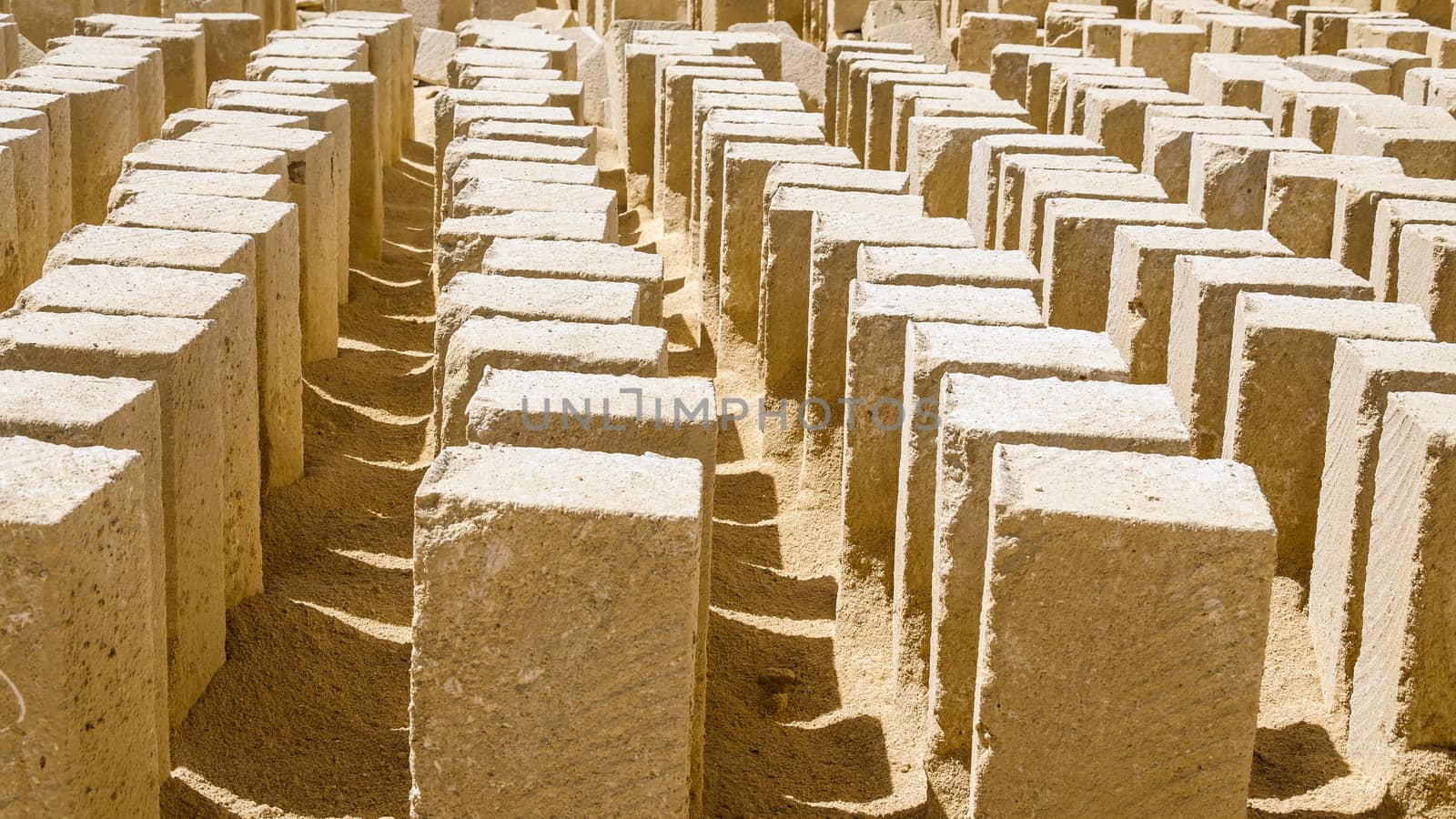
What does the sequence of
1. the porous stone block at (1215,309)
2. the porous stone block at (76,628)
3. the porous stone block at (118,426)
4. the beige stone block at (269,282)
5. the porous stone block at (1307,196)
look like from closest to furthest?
the porous stone block at (76,628)
the porous stone block at (118,426)
the porous stone block at (1215,309)
the beige stone block at (269,282)
the porous stone block at (1307,196)

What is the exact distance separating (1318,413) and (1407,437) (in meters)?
0.75

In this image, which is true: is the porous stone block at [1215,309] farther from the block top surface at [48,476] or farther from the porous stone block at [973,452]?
the block top surface at [48,476]

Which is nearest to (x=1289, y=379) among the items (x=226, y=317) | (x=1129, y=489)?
(x=1129, y=489)

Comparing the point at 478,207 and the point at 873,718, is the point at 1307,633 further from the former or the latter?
the point at 478,207

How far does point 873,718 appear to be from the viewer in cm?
373

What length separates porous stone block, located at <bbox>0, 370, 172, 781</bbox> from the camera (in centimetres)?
301

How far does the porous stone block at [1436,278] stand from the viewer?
15.7ft

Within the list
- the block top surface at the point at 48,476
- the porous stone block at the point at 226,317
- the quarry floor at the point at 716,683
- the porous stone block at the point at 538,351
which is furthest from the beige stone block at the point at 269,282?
the block top surface at the point at 48,476

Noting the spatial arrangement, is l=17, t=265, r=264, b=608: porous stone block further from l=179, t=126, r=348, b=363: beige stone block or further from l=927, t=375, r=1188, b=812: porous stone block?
l=179, t=126, r=348, b=363: beige stone block

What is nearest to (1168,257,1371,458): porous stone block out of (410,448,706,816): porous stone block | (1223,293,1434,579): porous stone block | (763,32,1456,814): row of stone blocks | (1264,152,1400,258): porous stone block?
(763,32,1456,814): row of stone blocks

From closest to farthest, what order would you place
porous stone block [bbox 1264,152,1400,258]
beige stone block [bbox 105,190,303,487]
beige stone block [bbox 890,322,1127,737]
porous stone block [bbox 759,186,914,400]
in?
beige stone block [bbox 890,322,1127,737] → beige stone block [bbox 105,190,303,487] → porous stone block [bbox 759,186,914,400] → porous stone block [bbox 1264,152,1400,258]

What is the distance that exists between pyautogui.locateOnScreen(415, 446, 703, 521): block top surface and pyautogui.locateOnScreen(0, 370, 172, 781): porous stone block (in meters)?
0.60

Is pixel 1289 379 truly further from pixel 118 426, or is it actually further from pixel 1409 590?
pixel 118 426

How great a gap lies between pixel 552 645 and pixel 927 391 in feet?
4.18
